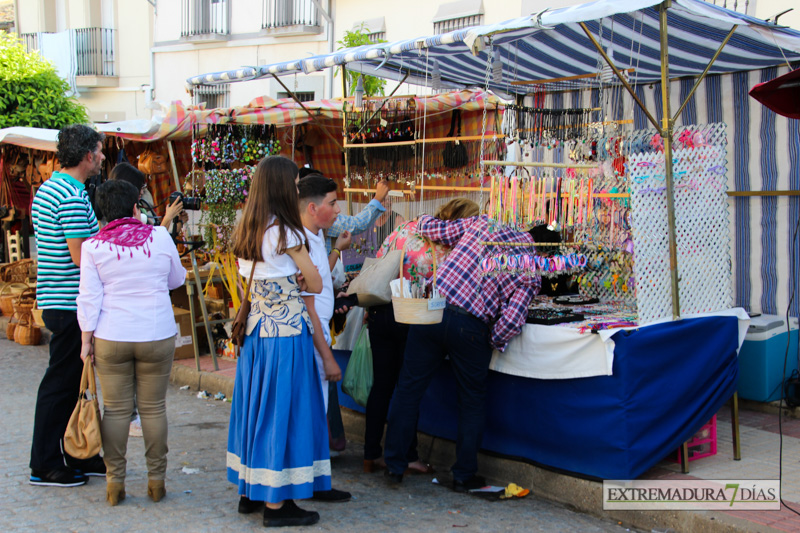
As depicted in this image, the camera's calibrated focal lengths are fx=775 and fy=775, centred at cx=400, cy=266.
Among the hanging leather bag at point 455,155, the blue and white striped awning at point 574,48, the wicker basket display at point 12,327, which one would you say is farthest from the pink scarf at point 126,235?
the wicker basket display at point 12,327

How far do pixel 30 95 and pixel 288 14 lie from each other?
535 centimetres

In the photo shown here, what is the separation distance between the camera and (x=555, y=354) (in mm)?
4301

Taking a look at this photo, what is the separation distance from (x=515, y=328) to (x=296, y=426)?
1345mm

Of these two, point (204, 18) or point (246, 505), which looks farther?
point (204, 18)

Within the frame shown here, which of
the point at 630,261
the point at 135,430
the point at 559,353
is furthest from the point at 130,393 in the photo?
the point at 630,261

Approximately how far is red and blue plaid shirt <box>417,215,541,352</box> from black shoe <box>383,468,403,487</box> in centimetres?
100

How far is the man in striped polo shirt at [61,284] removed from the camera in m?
4.38

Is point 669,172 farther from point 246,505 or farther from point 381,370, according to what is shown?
point 246,505

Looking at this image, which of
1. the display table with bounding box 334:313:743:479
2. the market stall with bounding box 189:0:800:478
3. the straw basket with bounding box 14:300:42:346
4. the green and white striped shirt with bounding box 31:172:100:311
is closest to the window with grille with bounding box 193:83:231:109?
the straw basket with bounding box 14:300:42:346

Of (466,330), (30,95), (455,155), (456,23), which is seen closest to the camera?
(466,330)

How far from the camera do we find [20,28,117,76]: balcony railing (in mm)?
21672

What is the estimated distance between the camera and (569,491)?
435 cm

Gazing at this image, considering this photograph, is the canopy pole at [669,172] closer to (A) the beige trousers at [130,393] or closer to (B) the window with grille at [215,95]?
(A) the beige trousers at [130,393]

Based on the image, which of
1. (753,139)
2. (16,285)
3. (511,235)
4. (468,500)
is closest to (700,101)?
(753,139)
